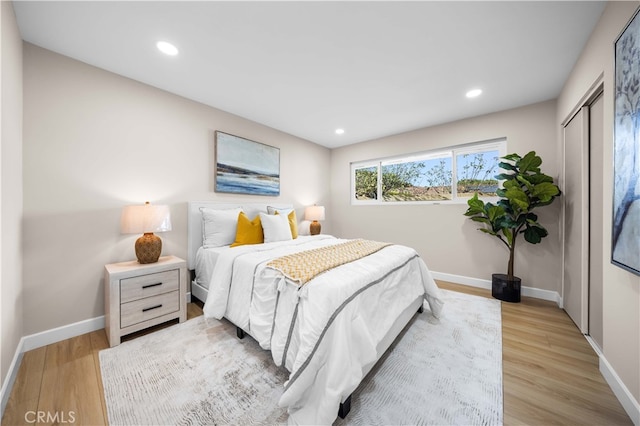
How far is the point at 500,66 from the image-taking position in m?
2.19

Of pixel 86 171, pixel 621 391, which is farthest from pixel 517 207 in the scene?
pixel 86 171

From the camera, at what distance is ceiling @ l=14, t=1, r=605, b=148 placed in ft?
5.22

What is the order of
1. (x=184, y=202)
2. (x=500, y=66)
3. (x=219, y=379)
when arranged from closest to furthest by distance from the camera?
(x=219, y=379) < (x=500, y=66) < (x=184, y=202)

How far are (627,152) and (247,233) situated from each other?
307cm

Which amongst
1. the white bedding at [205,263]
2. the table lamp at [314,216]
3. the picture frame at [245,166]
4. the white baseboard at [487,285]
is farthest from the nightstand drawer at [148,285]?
the white baseboard at [487,285]

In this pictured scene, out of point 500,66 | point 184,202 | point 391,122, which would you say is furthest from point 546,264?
point 184,202

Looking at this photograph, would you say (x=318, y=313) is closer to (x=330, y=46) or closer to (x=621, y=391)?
(x=621, y=391)

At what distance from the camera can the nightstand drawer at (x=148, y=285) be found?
6.40 ft

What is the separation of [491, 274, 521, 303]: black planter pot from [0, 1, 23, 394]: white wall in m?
4.34

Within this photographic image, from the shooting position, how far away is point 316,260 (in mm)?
1869

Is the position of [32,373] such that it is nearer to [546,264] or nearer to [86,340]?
[86,340]

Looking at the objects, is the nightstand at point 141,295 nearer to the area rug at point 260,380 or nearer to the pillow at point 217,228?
the area rug at point 260,380

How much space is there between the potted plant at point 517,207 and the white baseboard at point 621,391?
51.0 inches

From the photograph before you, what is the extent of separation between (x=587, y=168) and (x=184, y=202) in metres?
4.12
